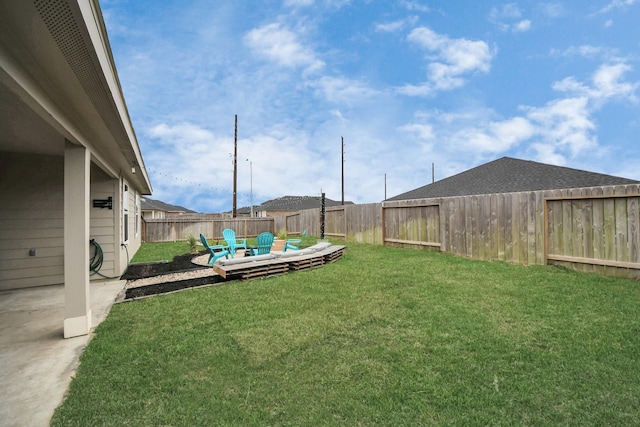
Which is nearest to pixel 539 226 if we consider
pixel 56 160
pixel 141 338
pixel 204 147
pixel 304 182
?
pixel 141 338

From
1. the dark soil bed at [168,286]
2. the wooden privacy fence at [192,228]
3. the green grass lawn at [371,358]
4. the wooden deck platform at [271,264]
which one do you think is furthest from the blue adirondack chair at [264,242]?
the wooden privacy fence at [192,228]

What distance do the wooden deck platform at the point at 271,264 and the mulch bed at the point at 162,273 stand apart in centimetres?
43

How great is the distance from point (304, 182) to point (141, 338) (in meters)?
35.5

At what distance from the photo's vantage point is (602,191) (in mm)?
5355

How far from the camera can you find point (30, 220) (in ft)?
19.6

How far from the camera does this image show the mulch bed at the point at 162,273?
17.8 ft

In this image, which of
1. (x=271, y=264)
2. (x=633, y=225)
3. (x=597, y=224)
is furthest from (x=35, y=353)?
(x=633, y=225)

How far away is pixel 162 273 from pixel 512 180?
12843 mm

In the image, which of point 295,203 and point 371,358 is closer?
point 371,358

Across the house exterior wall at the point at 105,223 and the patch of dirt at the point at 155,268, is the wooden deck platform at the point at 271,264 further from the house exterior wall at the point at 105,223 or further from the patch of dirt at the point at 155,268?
the house exterior wall at the point at 105,223

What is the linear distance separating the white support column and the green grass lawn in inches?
13.3

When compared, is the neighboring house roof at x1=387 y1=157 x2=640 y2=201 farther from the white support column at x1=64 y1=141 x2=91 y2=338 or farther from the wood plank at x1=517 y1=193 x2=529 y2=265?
the white support column at x1=64 y1=141 x2=91 y2=338

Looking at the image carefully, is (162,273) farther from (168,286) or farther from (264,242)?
(264,242)

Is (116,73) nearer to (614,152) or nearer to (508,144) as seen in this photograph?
(614,152)
